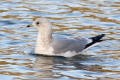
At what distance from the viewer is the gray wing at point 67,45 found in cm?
1223

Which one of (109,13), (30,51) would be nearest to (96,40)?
(30,51)

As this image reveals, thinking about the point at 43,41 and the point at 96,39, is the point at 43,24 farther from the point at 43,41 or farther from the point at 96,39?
the point at 96,39

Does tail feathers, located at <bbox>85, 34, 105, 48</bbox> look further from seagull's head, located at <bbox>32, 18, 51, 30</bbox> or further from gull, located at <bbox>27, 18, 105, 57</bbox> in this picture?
seagull's head, located at <bbox>32, 18, 51, 30</bbox>

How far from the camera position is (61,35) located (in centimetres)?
1436

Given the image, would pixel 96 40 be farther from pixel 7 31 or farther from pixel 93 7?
pixel 93 7

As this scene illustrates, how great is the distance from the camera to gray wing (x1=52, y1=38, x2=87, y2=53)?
40.1 ft

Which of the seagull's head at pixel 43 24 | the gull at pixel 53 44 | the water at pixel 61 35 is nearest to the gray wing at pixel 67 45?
the gull at pixel 53 44

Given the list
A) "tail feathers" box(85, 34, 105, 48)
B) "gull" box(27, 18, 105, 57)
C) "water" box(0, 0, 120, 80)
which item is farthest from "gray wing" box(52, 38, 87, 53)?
"water" box(0, 0, 120, 80)

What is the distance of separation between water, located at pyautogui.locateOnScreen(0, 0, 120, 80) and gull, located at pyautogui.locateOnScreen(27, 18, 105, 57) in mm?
245

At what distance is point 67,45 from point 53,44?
0.37m

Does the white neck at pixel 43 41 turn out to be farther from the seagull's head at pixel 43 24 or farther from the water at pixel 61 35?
the water at pixel 61 35

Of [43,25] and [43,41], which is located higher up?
[43,25]

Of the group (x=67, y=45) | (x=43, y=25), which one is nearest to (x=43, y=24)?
(x=43, y=25)

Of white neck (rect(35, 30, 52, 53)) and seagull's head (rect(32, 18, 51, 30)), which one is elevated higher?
seagull's head (rect(32, 18, 51, 30))
